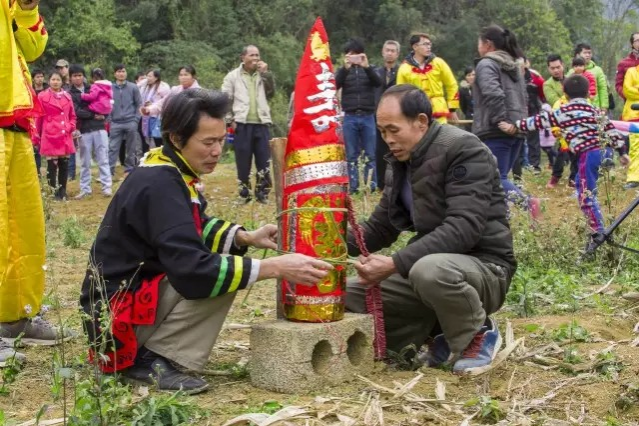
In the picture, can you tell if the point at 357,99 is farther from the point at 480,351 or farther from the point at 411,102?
the point at 480,351

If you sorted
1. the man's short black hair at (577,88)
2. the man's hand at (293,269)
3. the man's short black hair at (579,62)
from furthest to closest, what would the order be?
the man's short black hair at (579,62) → the man's short black hair at (577,88) → the man's hand at (293,269)

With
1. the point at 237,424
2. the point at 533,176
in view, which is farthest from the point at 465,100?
the point at 237,424

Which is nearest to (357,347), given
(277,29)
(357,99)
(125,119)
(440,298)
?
(440,298)

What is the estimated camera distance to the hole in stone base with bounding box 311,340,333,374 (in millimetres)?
4352

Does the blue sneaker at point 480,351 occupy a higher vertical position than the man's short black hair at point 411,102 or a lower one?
lower

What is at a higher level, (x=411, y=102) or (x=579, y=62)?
(x=579, y=62)

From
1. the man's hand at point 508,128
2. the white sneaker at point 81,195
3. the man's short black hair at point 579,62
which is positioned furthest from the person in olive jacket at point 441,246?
the white sneaker at point 81,195

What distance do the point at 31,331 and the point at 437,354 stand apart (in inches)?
89.6

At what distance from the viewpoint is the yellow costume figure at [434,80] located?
38.6 ft

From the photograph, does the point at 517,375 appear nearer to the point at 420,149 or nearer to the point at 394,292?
the point at 394,292

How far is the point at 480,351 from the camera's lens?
15.2ft

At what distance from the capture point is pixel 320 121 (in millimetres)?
4441

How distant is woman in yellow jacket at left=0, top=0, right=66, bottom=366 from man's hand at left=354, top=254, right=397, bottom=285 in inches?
68.5

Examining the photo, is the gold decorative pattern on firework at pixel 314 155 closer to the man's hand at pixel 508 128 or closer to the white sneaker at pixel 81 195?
the man's hand at pixel 508 128
